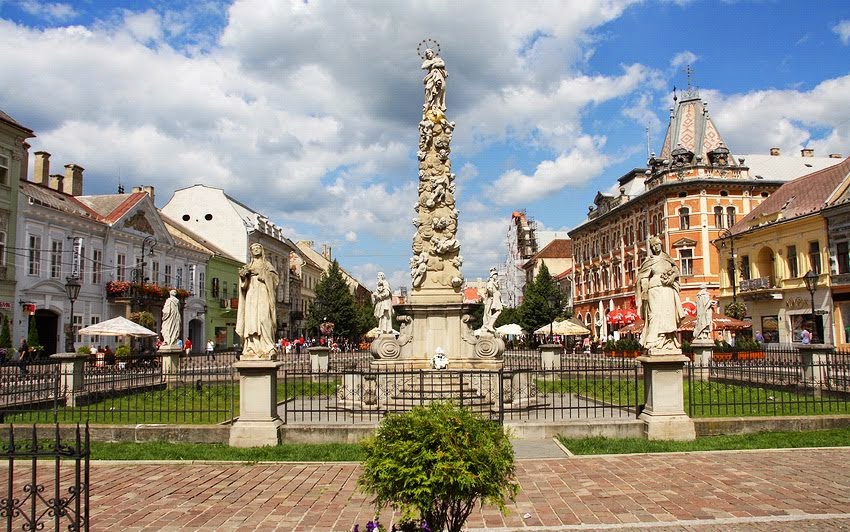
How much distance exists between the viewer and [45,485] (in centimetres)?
856

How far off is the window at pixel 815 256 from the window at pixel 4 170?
45.3 meters

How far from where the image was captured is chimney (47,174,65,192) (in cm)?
4197

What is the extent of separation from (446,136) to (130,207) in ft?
103

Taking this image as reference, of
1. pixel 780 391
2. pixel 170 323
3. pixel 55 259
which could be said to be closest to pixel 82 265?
pixel 55 259

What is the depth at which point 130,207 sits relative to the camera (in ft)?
137

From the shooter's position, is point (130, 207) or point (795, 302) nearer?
point (795, 302)

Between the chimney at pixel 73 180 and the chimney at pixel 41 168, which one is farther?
the chimney at pixel 73 180

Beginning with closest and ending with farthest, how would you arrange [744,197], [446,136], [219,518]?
[219,518], [446,136], [744,197]

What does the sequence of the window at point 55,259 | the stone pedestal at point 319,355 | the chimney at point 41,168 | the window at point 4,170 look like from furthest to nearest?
the chimney at point 41,168 → the window at point 55,259 → the window at point 4,170 → the stone pedestal at point 319,355

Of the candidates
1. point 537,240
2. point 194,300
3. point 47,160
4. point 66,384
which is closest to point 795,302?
point 66,384

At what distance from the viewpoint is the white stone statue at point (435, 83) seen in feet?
60.2

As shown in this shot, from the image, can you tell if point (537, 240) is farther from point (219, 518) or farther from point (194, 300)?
point (219, 518)

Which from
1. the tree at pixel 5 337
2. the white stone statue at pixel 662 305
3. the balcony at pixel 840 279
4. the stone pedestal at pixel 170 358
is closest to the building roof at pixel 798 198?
the balcony at pixel 840 279

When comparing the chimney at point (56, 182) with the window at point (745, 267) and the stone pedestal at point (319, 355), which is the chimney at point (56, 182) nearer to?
the stone pedestal at point (319, 355)
